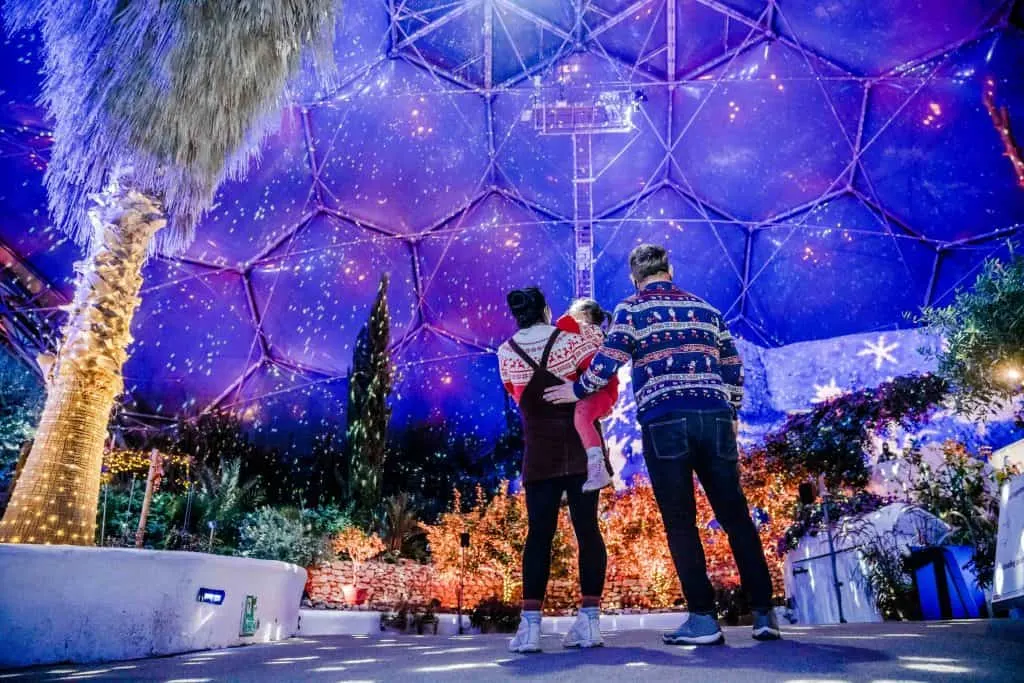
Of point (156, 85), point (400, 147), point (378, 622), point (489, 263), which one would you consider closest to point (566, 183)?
point (489, 263)

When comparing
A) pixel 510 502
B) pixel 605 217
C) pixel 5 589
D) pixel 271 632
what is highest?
pixel 605 217

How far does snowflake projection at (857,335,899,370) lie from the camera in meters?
15.3

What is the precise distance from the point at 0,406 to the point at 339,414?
26.5 feet

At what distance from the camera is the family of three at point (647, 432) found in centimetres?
248

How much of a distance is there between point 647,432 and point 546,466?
0.43m

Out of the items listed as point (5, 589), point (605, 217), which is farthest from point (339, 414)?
point (5, 589)

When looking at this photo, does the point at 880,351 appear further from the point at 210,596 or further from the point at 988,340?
the point at 210,596

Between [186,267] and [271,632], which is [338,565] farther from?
[186,267]

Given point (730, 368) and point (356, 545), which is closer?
point (730, 368)

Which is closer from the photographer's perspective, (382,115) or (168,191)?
(168,191)

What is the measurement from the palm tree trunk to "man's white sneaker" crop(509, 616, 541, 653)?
3.13 metres

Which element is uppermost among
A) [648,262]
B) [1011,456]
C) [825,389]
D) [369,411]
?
[825,389]

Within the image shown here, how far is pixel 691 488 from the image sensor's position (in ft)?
8.22

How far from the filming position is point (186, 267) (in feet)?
51.4
